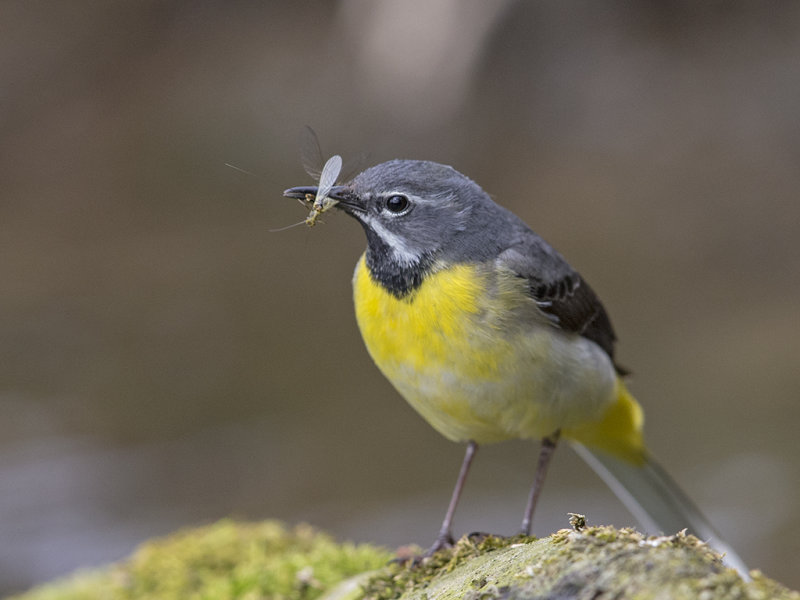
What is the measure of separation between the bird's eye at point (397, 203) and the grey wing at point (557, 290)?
23.3 inches

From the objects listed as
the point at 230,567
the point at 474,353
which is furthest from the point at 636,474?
the point at 230,567

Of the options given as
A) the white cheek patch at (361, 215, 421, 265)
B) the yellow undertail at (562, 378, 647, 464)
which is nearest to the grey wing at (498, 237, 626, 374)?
the yellow undertail at (562, 378, 647, 464)

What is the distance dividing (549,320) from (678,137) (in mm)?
17052

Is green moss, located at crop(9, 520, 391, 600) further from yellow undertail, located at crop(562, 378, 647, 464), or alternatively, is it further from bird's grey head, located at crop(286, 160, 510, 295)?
bird's grey head, located at crop(286, 160, 510, 295)

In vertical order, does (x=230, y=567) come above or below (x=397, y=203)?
below

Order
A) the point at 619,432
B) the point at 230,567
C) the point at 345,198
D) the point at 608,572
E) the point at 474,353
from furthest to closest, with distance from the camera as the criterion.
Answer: the point at 619,432, the point at 230,567, the point at 345,198, the point at 474,353, the point at 608,572

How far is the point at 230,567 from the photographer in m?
5.73

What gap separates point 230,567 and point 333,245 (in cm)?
1264

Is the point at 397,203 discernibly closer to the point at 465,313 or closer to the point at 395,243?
the point at 395,243

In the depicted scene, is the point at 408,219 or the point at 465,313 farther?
the point at 408,219

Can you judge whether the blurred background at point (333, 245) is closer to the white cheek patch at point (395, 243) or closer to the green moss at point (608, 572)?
the white cheek patch at point (395, 243)

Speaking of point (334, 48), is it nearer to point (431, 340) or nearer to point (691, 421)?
point (691, 421)

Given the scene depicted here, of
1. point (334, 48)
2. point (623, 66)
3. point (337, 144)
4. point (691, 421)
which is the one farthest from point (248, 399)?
point (623, 66)

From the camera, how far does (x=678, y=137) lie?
20922mm
